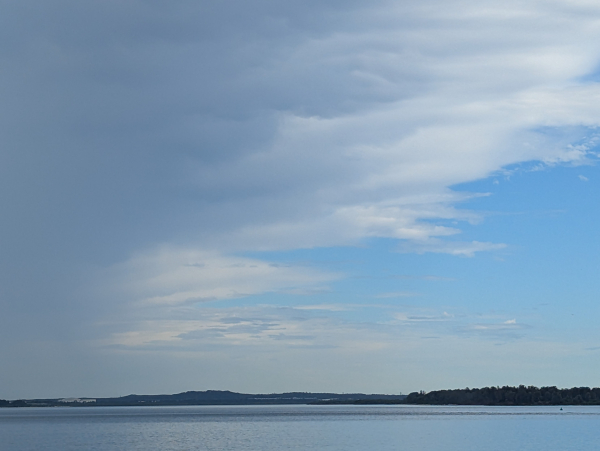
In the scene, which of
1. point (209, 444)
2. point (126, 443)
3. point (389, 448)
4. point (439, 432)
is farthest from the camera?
point (439, 432)

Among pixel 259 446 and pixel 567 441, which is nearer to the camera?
pixel 259 446

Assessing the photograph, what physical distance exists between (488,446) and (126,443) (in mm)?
49401

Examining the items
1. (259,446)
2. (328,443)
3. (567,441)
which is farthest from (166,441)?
(567,441)

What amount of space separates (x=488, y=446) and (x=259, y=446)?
28741mm

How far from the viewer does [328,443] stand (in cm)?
9112

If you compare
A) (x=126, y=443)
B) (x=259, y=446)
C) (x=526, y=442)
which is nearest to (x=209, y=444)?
(x=259, y=446)

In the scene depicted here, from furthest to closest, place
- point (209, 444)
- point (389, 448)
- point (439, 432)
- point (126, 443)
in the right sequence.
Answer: point (439, 432) < point (126, 443) < point (209, 444) < point (389, 448)

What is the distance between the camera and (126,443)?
9712 cm

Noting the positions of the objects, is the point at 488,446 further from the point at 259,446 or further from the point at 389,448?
the point at 259,446

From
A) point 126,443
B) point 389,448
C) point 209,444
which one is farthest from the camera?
point 126,443

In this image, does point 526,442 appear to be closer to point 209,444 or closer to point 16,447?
point 209,444

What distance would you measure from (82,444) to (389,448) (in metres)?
43.3

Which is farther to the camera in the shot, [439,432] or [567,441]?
[439,432]

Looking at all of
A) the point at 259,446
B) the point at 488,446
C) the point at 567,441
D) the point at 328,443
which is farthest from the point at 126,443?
the point at 567,441
